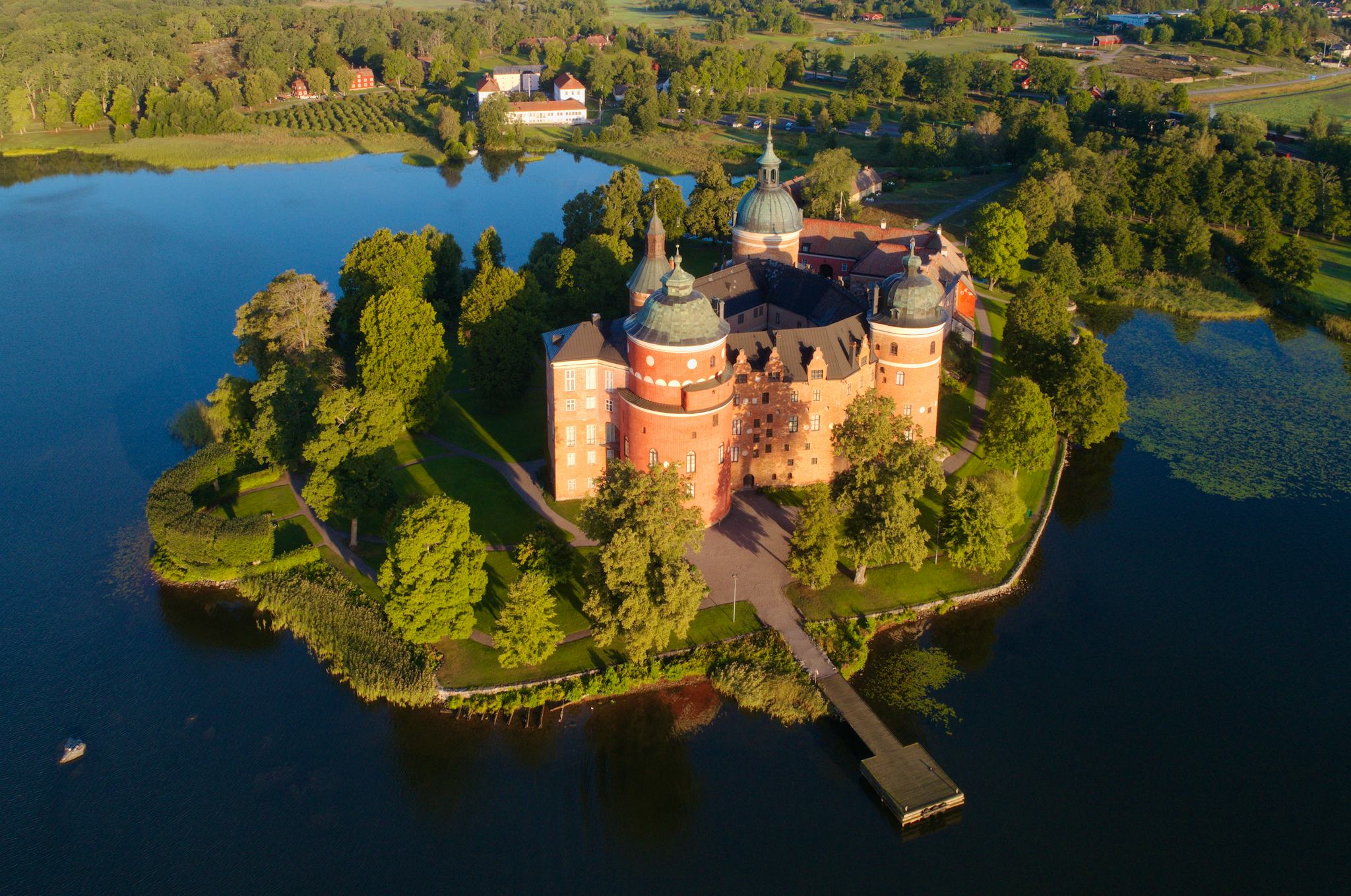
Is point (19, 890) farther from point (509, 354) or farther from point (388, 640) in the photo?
point (509, 354)

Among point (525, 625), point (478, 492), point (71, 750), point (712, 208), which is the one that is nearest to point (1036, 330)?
point (712, 208)

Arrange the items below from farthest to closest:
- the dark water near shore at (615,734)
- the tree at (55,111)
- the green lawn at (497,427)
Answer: the tree at (55,111) → the green lawn at (497,427) → the dark water near shore at (615,734)

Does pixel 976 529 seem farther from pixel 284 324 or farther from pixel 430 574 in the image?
pixel 284 324

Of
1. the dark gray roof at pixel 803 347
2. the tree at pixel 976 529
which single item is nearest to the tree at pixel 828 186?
the dark gray roof at pixel 803 347

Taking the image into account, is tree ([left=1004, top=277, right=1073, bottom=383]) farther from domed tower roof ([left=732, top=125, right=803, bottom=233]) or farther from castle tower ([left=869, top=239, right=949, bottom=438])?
domed tower roof ([left=732, top=125, right=803, bottom=233])

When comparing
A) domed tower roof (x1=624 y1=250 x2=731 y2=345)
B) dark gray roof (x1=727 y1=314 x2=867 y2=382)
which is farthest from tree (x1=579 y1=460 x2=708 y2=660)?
dark gray roof (x1=727 y1=314 x2=867 y2=382)

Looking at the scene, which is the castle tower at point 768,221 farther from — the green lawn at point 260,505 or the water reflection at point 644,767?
the water reflection at point 644,767
